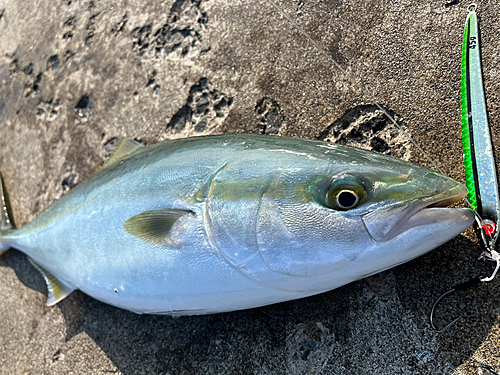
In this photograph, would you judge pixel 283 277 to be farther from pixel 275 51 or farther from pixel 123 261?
pixel 275 51

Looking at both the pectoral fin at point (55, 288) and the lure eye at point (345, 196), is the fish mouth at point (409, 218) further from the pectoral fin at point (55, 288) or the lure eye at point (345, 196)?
the pectoral fin at point (55, 288)

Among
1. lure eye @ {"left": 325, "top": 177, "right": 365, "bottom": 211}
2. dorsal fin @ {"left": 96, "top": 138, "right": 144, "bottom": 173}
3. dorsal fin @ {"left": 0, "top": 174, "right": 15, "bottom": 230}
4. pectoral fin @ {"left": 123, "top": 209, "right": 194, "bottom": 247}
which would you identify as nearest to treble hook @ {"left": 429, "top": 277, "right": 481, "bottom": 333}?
lure eye @ {"left": 325, "top": 177, "right": 365, "bottom": 211}

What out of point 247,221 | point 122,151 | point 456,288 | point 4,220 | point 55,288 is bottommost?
point 55,288

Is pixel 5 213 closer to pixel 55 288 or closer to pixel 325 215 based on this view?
pixel 55 288

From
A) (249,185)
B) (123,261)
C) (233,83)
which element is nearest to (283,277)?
(249,185)

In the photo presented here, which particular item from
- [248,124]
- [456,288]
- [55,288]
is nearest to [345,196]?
[456,288]

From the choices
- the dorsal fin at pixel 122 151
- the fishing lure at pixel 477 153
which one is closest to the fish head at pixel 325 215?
the fishing lure at pixel 477 153
